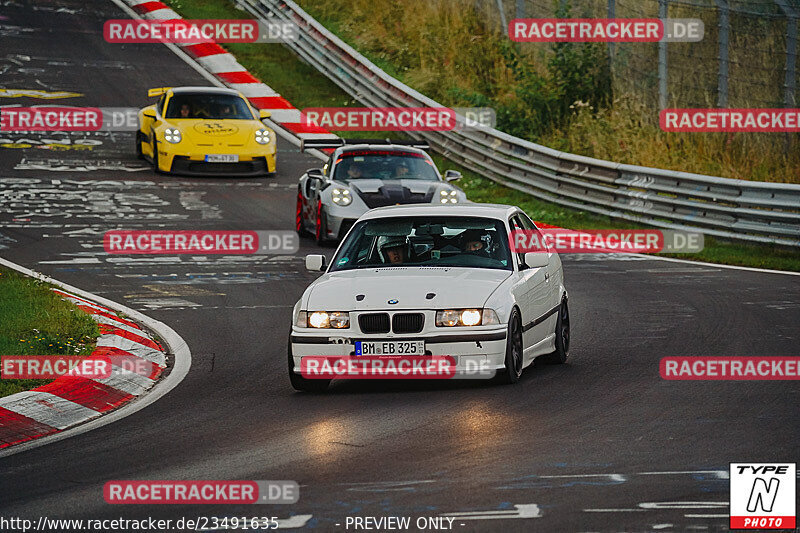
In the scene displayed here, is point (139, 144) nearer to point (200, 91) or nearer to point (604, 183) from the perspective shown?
point (200, 91)

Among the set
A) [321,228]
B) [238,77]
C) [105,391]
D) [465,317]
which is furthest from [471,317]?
[238,77]

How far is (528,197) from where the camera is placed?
25.6 metres

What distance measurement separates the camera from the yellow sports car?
2628cm

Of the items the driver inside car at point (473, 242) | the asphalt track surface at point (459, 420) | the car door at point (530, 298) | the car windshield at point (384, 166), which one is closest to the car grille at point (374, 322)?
the asphalt track surface at point (459, 420)

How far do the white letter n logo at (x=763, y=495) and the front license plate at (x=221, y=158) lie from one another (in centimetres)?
1973

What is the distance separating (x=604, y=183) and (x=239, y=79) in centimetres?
1336

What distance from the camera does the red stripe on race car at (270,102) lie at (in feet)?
106

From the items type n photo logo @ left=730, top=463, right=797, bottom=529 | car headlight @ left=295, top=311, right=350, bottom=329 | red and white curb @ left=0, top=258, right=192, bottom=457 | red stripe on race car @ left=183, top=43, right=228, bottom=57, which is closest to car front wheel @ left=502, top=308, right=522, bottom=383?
car headlight @ left=295, top=311, right=350, bottom=329

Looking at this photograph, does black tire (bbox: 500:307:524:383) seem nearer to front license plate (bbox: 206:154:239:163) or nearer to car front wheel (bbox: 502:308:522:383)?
car front wheel (bbox: 502:308:522:383)

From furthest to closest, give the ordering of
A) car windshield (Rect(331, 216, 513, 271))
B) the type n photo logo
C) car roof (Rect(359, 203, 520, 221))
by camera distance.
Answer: car roof (Rect(359, 203, 520, 221)) → car windshield (Rect(331, 216, 513, 271)) → the type n photo logo

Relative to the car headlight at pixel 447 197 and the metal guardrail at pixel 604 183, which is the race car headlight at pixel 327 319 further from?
the metal guardrail at pixel 604 183

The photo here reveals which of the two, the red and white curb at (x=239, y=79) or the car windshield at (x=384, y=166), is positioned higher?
the red and white curb at (x=239, y=79)

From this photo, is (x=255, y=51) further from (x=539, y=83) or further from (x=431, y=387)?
(x=431, y=387)

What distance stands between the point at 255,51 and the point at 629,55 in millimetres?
13481
